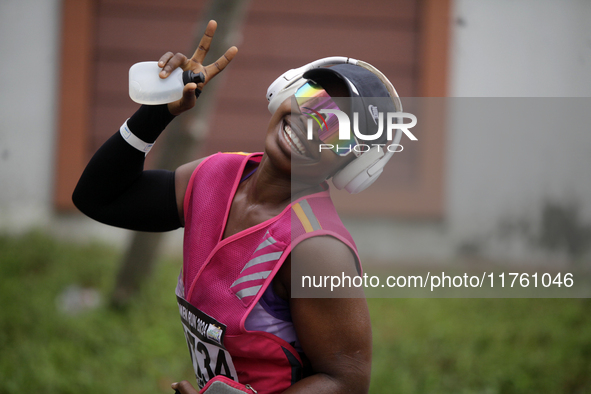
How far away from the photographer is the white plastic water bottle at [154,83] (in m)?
1.39

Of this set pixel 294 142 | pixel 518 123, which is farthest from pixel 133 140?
pixel 518 123

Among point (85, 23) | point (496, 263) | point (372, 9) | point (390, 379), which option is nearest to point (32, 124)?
point (85, 23)

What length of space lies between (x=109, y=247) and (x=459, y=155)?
3491 millimetres

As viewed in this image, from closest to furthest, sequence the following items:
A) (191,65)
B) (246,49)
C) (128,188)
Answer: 1. (191,65)
2. (128,188)
3. (246,49)

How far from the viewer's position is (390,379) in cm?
331

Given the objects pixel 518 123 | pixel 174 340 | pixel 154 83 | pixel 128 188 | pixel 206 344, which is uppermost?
pixel 154 83

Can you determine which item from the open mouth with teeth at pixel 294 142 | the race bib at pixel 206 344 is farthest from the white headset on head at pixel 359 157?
the race bib at pixel 206 344

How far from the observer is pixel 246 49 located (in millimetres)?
5242

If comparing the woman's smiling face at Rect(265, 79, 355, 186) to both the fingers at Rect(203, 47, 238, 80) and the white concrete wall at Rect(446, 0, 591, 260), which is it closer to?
the fingers at Rect(203, 47, 238, 80)

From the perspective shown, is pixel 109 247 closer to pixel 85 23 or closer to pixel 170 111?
pixel 85 23

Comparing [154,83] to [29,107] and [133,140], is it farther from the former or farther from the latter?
[29,107]

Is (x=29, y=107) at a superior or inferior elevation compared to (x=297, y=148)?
superior

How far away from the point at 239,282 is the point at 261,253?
0.33 feet
